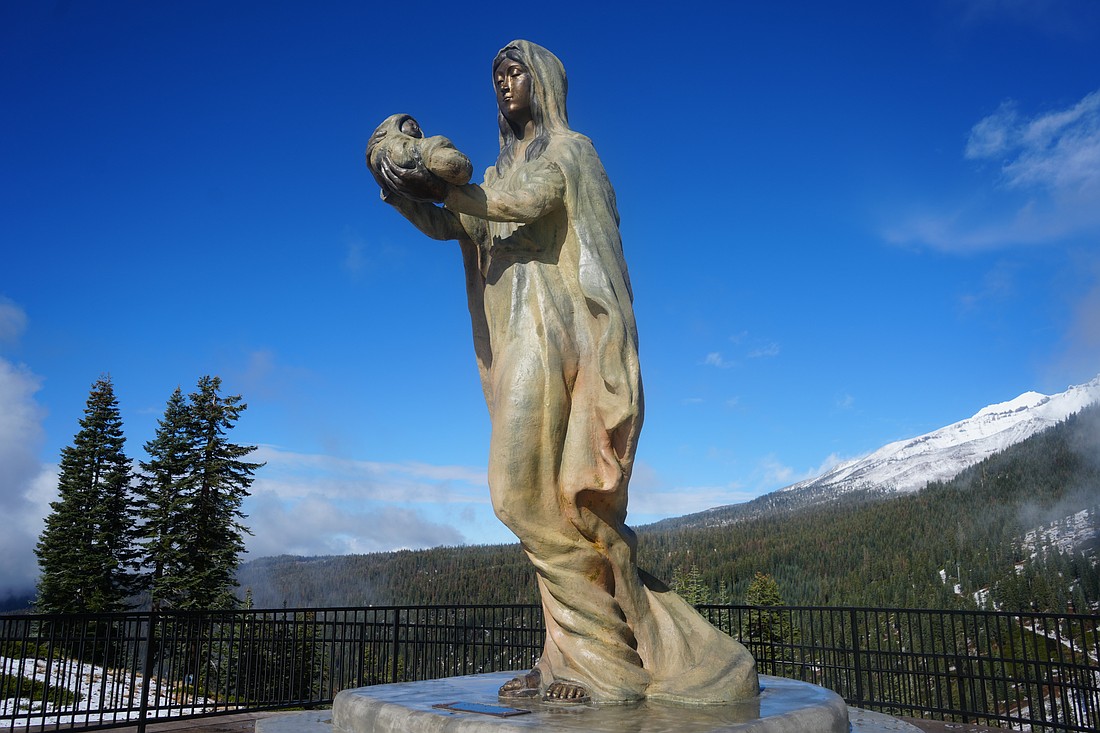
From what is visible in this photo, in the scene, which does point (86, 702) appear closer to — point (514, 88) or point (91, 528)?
point (514, 88)

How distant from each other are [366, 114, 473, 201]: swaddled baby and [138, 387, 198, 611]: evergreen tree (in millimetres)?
30217

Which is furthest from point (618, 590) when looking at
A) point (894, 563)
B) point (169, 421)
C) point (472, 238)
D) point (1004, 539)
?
point (1004, 539)

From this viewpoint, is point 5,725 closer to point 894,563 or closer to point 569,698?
point 569,698

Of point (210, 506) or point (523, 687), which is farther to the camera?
point (210, 506)

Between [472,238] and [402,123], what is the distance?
3.24ft

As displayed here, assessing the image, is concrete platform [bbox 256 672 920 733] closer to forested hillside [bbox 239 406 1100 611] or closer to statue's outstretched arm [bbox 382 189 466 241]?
statue's outstretched arm [bbox 382 189 466 241]

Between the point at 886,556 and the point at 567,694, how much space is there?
81.9 metres

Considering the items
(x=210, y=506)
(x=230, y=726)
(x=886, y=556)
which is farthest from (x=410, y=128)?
(x=886, y=556)

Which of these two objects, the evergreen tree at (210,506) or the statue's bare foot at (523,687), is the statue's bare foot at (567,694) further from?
the evergreen tree at (210,506)

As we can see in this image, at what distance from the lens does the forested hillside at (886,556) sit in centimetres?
5588

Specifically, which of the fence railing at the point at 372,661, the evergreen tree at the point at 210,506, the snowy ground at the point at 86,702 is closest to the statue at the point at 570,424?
the snowy ground at the point at 86,702

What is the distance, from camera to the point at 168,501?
31.8m

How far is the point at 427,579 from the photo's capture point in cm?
5872

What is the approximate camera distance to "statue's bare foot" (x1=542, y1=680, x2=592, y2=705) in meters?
4.55
